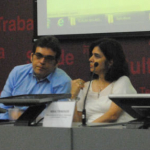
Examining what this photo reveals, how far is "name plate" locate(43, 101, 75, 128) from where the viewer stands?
1014 millimetres

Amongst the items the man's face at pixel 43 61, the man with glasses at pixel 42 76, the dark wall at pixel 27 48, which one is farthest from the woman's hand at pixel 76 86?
the dark wall at pixel 27 48

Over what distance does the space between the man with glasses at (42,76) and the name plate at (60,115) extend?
1.07m

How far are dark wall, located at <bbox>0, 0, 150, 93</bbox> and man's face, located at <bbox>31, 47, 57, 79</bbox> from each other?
0.67m

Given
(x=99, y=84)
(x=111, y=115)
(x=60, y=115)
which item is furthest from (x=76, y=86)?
(x=60, y=115)

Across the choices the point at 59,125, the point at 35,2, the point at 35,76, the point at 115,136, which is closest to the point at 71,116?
the point at 59,125

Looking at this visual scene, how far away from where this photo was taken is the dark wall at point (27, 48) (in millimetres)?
2678

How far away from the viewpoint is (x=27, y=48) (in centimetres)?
292

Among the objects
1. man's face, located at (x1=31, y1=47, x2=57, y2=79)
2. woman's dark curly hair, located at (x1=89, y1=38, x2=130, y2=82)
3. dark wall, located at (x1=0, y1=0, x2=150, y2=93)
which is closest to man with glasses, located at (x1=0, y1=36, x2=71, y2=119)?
man's face, located at (x1=31, y1=47, x2=57, y2=79)

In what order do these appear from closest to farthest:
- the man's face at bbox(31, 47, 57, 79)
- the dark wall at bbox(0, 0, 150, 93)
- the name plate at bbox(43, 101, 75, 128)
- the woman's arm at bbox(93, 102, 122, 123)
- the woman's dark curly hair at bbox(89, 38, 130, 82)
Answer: the name plate at bbox(43, 101, 75, 128), the woman's arm at bbox(93, 102, 122, 123), the man's face at bbox(31, 47, 57, 79), the woman's dark curly hair at bbox(89, 38, 130, 82), the dark wall at bbox(0, 0, 150, 93)

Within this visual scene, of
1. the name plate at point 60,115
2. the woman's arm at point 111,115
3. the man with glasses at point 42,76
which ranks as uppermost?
the man with glasses at point 42,76

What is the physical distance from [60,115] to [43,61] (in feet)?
Answer: 3.62

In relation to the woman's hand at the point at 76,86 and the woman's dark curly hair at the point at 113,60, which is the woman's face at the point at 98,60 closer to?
the woman's dark curly hair at the point at 113,60

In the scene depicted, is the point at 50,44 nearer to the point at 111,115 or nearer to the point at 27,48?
the point at 111,115

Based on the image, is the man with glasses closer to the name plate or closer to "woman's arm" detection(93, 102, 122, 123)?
"woman's arm" detection(93, 102, 122, 123)
